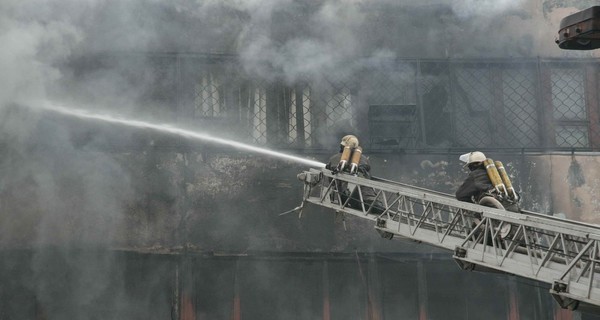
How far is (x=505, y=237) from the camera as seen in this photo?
880 cm

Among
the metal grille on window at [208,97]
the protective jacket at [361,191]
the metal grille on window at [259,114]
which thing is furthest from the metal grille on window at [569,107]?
the metal grille on window at [208,97]

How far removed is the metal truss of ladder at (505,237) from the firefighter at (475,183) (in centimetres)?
→ 24

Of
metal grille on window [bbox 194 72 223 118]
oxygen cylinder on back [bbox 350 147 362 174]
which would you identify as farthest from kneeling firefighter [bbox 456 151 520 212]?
metal grille on window [bbox 194 72 223 118]

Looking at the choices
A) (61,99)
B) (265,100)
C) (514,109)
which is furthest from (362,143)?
(61,99)

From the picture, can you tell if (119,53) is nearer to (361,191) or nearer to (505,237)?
(361,191)

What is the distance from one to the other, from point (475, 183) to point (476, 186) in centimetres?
5

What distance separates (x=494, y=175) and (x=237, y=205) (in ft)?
16.0

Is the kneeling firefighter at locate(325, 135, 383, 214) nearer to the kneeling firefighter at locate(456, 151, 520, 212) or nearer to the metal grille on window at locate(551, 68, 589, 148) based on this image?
the kneeling firefighter at locate(456, 151, 520, 212)

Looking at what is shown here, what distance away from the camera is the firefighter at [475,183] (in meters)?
9.48

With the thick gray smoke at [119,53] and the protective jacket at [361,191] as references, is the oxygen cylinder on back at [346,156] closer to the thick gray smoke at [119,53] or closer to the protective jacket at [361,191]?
the protective jacket at [361,191]

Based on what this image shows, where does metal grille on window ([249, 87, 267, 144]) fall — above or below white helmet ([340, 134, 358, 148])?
above

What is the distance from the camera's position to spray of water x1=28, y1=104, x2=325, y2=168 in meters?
13.0

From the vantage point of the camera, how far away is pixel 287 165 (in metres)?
13.3

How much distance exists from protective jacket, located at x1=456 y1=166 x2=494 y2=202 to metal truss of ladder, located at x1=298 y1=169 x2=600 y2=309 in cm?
23
